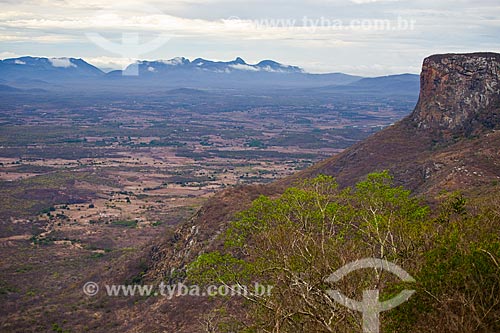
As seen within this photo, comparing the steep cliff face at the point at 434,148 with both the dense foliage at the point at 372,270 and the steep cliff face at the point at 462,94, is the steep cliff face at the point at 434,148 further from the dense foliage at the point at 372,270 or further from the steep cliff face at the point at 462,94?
the dense foliage at the point at 372,270

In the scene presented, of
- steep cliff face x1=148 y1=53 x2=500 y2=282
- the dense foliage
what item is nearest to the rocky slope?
steep cliff face x1=148 y1=53 x2=500 y2=282

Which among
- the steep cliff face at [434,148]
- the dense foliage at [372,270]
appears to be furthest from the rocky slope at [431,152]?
the dense foliage at [372,270]

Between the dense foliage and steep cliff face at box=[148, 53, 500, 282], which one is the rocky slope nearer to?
steep cliff face at box=[148, 53, 500, 282]

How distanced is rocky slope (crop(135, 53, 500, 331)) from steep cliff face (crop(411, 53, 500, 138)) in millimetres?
86

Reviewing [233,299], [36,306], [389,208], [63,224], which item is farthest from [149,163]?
[389,208]

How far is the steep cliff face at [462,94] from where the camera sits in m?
52.8

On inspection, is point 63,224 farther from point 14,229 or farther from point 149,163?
point 149,163

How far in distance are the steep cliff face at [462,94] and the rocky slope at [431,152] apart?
9 cm

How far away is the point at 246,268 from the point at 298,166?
87863 mm

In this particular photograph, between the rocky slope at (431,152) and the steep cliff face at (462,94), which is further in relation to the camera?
the steep cliff face at (462,94)

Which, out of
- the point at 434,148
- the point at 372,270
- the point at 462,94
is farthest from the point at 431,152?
the point at 372,270

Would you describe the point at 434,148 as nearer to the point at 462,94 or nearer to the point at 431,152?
the point at 431,152

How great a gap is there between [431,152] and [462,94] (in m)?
6.95

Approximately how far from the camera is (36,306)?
33469mm
